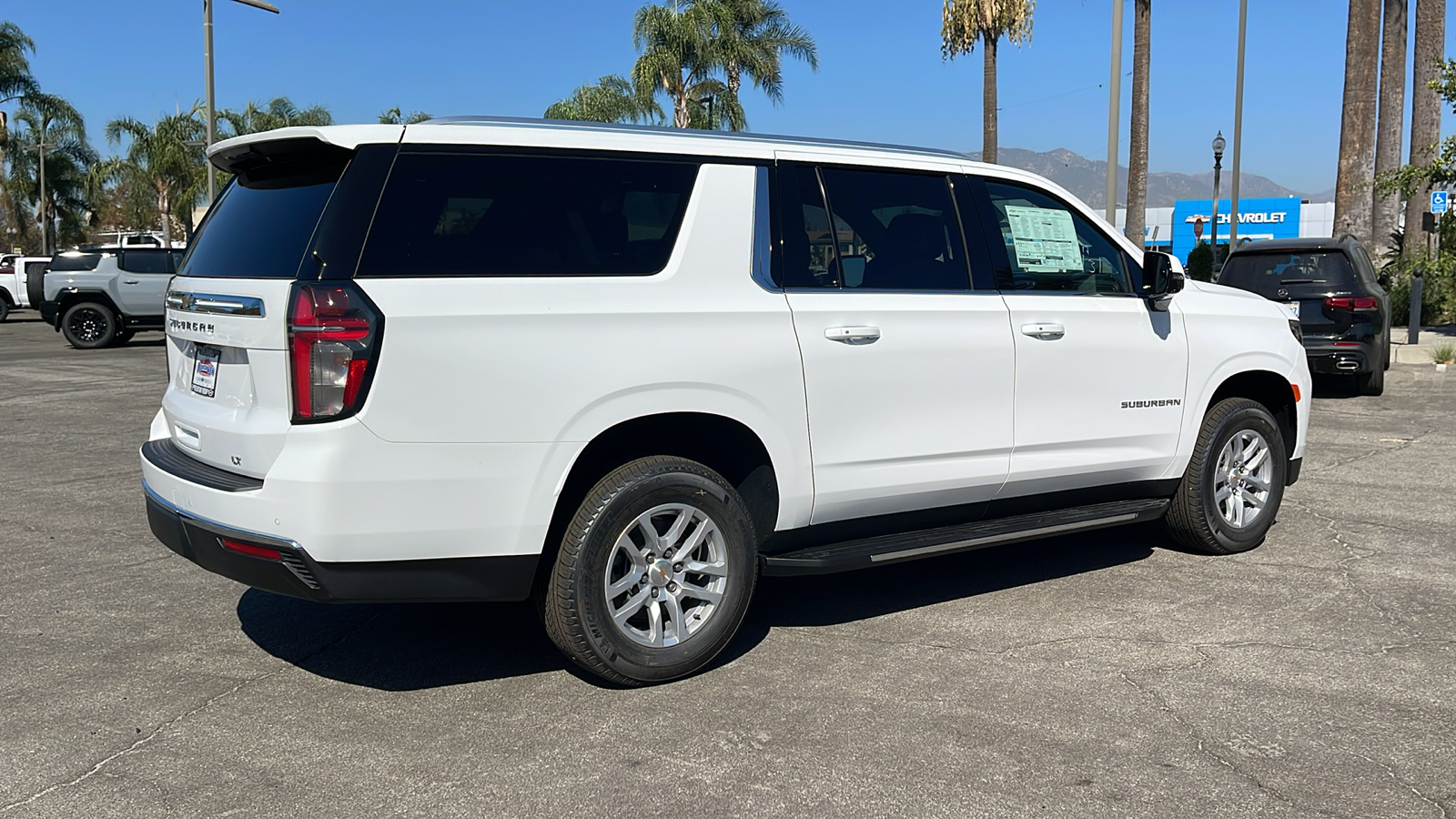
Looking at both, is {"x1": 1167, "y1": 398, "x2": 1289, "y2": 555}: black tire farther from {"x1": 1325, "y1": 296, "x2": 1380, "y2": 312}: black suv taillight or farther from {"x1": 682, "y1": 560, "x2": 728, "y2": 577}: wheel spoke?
{"x1": 1325, "y1": 296, "x2": 1380, "y2": 312}: black suv taillight

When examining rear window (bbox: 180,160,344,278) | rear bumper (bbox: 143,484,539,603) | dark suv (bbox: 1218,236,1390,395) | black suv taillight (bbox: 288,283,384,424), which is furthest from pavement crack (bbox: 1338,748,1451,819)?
dark suv (bbox: 1218,236,1390,395)

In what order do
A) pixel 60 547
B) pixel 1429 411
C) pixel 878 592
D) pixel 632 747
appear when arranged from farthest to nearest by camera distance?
pixel 1429 411
pixel 60 547
pixel 878 592
pixel 632 747

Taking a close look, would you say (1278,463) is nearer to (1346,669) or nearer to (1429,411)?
(1346,669)

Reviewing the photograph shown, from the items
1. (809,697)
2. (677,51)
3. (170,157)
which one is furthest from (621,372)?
(170,157)

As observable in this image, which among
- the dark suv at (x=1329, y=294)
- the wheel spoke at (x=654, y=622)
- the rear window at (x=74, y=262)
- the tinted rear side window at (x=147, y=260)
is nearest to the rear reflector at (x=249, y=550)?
the wheel spoke at (x=654, y=622)

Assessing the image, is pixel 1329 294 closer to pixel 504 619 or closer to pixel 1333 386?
pixel 1333 386

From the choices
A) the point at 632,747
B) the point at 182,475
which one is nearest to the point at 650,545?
the point at 632,747

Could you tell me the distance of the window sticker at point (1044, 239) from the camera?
554 cm

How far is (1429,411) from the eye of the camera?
12.3 meters

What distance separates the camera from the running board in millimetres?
4773

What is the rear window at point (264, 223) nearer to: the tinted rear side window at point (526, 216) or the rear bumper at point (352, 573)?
the tinted rear side window at point (526, 216)

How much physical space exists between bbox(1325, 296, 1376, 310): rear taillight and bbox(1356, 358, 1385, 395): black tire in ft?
2.52

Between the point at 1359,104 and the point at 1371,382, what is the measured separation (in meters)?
11.8

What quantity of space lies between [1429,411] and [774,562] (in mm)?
10149
